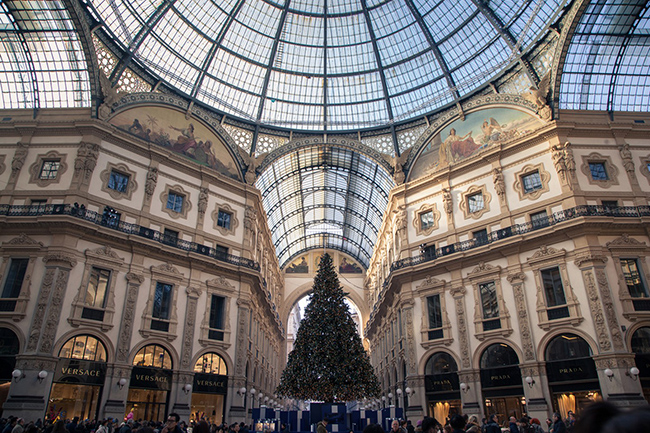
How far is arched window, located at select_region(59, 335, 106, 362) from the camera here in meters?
24.8

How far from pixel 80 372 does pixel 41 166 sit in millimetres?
13523

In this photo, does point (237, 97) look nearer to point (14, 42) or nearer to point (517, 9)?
point (14, 42)

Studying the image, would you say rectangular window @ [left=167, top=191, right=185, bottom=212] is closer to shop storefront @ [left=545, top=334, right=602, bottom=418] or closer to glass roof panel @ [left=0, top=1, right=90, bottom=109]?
glass roof panel @ [left=0, top=1, right=90, bottom=109]

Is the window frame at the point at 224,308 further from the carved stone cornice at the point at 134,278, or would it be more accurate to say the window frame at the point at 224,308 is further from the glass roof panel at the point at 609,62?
the glass roof panel at the point at 609,62

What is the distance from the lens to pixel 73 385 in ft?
80.6

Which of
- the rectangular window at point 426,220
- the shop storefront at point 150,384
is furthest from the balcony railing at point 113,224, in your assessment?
the rectangular window at point 426,220

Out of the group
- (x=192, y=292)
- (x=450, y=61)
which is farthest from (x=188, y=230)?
(x=450, y=61)

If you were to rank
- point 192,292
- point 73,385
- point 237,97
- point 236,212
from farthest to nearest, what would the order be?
point 237,97 < point 236,212 < point 192,292 < point 73,385

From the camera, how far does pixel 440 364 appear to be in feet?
102

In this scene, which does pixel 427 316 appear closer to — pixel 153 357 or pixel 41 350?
pixel 153 357

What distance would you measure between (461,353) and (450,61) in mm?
24148

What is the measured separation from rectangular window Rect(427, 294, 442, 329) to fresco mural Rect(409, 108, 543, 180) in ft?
36.0

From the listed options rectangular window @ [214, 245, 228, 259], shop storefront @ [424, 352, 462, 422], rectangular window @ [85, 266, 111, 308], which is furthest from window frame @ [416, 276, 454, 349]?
rectangular window @ [85, 266, 111, 308]

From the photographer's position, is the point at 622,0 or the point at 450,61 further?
the point at 450,61
